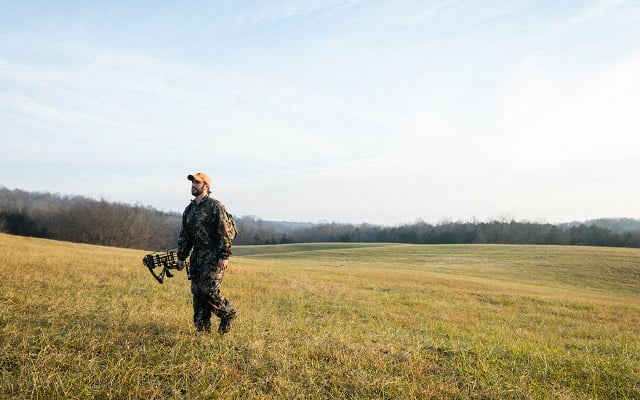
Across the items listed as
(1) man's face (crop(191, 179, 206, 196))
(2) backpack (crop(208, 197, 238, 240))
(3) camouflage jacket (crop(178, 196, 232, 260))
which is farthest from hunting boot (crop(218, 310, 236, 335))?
(1) man's face (crop(191, 179, 206, 196))

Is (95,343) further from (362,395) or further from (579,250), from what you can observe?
(579,250)

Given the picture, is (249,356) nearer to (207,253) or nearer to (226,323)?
(226,323)

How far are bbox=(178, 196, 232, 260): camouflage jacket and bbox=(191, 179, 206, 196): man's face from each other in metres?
0.15

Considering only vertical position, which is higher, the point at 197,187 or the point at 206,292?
the point at 197,187

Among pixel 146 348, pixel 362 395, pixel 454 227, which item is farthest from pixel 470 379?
pixel 454 227

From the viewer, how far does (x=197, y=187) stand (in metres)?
6.93

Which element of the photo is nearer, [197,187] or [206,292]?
→ [206,292]

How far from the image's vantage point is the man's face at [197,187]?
6.91 m

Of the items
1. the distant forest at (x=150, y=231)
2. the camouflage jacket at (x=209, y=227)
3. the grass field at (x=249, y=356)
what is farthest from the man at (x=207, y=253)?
the distant forest at (x=150, y=231)

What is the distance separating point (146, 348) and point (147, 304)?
180 inches

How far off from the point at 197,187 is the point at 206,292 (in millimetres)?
1750

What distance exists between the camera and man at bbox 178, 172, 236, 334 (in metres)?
6.70

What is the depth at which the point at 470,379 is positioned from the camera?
17.4ft

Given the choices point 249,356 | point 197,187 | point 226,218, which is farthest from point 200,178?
point 249,356
